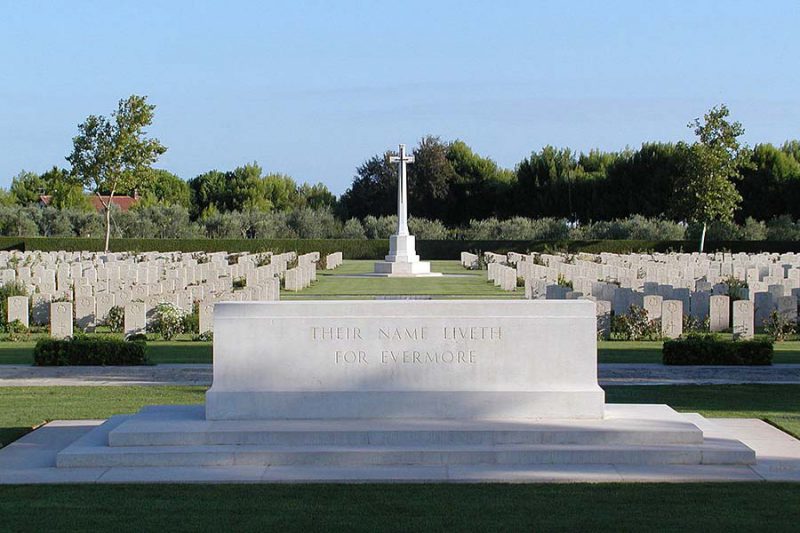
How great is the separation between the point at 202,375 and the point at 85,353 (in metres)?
2.21

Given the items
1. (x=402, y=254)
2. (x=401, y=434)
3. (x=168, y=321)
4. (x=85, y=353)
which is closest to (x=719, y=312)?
(x=168, y=321)

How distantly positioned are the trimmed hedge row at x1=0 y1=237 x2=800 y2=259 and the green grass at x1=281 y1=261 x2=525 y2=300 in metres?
11.3

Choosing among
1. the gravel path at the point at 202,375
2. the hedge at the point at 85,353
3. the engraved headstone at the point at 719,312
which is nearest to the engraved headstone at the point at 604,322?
the engraved headstone at the point at 719,312

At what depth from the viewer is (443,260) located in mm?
58344

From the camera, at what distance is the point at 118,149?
45938 millimetres

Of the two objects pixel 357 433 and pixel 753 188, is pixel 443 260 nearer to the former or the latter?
pixel 753 188

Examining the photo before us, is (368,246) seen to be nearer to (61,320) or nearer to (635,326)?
(635,326)

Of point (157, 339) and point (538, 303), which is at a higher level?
point (538, 303)

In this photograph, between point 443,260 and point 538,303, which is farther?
point 443,260

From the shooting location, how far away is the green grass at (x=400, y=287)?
97.8 feet

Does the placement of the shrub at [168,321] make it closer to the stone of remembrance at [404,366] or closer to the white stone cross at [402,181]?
the stone of remembrance at [404,366]

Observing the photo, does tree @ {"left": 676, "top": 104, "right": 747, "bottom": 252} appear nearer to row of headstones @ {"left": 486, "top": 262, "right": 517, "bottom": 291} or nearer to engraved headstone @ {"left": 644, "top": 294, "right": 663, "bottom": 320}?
row of headstones @ {"left": 486, "top": 262, "right": 517, "bottom": 291}
